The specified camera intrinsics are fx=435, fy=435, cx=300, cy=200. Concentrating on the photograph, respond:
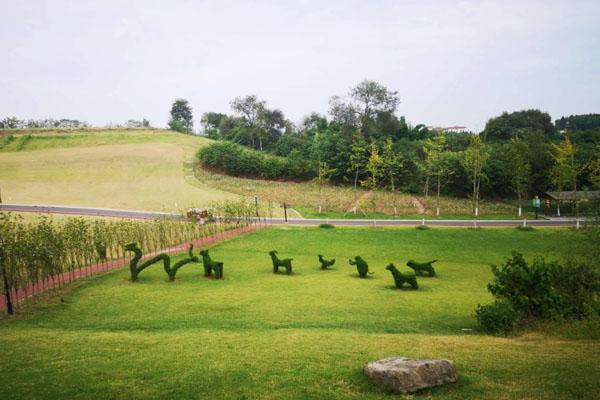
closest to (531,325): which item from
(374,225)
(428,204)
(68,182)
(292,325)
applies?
(292,325)

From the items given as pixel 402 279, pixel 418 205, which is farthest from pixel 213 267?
pixel 418 205

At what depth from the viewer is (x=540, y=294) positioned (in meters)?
15.4

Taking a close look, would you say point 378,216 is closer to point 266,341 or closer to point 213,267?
point 213,267

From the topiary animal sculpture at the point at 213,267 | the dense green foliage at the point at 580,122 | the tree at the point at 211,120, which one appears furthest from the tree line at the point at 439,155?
the tree at the point at 211,120

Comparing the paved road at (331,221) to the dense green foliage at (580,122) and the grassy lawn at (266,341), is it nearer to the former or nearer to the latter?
the grassy lawn at (266,341)

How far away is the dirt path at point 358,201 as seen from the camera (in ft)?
180

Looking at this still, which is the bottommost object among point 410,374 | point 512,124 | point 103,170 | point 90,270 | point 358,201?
A: point 90,270

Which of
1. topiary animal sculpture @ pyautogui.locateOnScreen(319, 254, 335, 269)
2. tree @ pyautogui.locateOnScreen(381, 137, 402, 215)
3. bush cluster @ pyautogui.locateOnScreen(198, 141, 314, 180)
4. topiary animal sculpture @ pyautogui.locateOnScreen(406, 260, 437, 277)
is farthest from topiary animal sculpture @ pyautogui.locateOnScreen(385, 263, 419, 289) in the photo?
bush cluster @ pyautogui.locateOnScreen(198, 141, 314, 180)

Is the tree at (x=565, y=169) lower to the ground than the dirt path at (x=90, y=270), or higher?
higher

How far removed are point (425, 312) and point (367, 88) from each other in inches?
2711

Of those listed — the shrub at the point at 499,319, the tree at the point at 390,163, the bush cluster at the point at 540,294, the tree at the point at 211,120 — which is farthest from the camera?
the tree at the point at 211,120

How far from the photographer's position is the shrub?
48.3ft

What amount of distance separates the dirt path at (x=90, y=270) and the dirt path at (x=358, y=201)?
1614 centimetres

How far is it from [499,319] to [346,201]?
43968 millimetres
